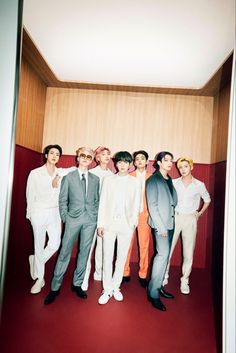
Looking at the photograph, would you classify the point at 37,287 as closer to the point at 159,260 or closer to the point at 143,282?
the point at 143,282

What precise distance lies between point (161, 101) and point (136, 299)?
3.57m

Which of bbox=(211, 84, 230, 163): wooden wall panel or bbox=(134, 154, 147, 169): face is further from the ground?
bbox=(211, 84, 230, 163): wooden wall panel

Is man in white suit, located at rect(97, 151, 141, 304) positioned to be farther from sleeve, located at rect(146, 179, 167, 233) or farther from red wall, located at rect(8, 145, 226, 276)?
red wall, located at rect(8, 145, 226, 276)

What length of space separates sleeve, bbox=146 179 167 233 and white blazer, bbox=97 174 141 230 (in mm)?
210

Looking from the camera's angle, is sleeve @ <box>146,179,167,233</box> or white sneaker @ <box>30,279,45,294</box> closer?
sleeve @ <box>146,179,167,233</box>

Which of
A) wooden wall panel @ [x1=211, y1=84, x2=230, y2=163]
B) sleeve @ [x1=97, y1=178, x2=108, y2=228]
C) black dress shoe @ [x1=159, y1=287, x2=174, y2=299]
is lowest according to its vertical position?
black dress shoe @ [x1=159, y1=287, x2=174, y2=299]

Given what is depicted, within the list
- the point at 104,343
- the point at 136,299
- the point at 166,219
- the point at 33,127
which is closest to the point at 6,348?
the point at 104,343

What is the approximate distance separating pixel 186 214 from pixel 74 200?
5.74 feet

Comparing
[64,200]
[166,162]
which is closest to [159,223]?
[166,162]

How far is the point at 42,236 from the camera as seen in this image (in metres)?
3.34

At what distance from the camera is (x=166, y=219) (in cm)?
306

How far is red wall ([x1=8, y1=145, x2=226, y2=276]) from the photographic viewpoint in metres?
3.77

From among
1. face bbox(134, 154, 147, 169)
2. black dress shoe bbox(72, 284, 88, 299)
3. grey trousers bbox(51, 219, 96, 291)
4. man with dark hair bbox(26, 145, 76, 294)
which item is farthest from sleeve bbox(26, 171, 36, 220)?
face bbox(134, 154, 147, 169)

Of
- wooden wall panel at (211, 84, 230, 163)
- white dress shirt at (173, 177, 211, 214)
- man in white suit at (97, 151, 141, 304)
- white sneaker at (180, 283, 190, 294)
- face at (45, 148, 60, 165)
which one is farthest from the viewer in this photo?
wooden wall panel at (211, 84, 230, 163)
